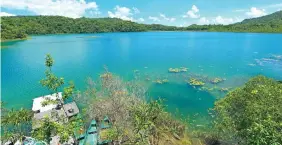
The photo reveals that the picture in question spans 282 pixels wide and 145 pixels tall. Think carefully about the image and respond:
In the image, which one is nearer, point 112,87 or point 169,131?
point 112,87

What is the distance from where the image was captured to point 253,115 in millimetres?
13195

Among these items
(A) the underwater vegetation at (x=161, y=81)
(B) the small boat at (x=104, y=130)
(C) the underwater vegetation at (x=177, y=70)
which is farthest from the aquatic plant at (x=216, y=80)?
(B) the small boat at (x=104, y=130)

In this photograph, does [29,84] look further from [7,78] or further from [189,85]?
[189,85]

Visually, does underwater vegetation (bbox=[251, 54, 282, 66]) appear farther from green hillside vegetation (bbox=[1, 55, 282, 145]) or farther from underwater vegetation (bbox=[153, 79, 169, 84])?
green hillside vegetation (bbox=[1, 55, 282, 145])

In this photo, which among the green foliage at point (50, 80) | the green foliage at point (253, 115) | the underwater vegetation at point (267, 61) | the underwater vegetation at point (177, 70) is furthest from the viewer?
the underwater vegetation at point (267, 61)

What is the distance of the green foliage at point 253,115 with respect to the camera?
10.1 metres

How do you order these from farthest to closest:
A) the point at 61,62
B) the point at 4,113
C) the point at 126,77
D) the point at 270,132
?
1. the point at 61,62
2. the point at 126,77
3. the point at 4,113
4. the point at 270,132

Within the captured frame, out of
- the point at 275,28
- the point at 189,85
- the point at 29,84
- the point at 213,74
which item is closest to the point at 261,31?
the point at 275,28

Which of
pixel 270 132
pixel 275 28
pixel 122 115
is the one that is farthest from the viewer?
pixel 275 28

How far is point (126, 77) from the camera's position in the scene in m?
42.5

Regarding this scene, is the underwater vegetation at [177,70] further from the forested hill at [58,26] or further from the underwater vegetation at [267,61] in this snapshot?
the forested hill at [58,26]

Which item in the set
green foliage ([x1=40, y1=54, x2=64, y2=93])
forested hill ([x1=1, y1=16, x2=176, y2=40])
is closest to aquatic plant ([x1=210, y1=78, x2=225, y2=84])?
green foliage ([x1=40, y1=54, x2=64, y2=93])

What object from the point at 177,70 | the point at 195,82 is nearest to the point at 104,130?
the point at 195,82

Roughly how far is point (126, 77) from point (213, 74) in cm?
1854
